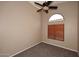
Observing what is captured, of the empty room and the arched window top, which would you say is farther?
the arched window top

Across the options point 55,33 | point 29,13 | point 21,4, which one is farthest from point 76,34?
point 21,4

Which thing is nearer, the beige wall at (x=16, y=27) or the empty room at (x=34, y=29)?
the beige wall at (x=16, y=27)

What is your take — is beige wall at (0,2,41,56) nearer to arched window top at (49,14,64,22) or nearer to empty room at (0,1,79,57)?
empty room at (0,1,79,57)

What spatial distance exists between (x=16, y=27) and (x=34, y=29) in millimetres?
1278

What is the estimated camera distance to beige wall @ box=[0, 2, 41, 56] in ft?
11.1

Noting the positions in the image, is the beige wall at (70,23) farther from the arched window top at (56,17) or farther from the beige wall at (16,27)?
the beige wall at (16,27)

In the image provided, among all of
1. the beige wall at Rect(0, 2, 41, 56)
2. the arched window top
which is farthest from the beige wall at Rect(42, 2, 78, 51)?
the beige wall at Rect(0, 2, 41, 56)

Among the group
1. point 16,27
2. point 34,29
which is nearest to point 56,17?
point 34,29

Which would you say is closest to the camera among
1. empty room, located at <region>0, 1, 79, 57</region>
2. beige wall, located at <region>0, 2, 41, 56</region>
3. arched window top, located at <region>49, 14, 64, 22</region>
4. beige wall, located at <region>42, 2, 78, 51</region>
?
beige wall, located at <region>0, 2, 41, 56</region>

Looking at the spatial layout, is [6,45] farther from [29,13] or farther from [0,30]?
[29,13]

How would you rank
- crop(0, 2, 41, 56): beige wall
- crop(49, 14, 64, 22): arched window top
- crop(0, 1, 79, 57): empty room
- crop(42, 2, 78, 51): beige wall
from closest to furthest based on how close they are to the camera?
crop(0, 2, 41, 56): beige wall, crop(0, 1, 79, 57): empty room, crop(42, 2, 78, 51): beige wall, crop(49, 14, 64, 22): arched window top

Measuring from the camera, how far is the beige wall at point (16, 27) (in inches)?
133

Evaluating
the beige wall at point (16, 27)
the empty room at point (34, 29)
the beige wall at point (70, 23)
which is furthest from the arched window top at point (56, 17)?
the beige wall at point (16, 27)

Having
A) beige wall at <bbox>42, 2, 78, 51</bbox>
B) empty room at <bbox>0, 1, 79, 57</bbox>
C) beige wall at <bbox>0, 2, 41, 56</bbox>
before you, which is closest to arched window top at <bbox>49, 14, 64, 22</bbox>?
empty room at <bbox>0, 1, 79, 57</bbox>
